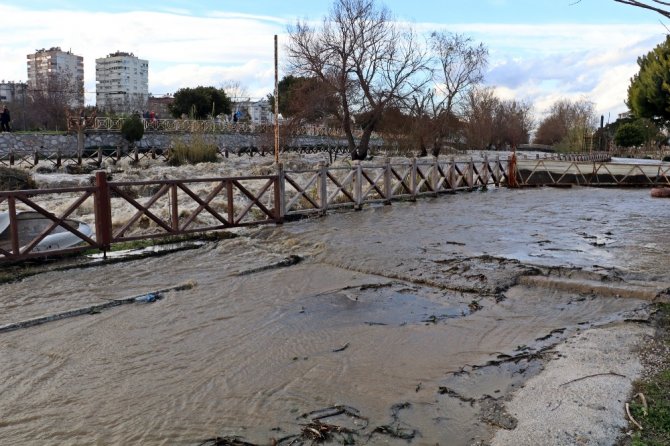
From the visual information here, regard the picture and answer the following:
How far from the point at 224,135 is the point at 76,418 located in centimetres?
3921

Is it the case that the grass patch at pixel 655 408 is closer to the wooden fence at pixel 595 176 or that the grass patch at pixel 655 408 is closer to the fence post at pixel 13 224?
the fence post at pixel 13 224

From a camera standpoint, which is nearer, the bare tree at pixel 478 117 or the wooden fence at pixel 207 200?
the wooden fence at pixel 207 200

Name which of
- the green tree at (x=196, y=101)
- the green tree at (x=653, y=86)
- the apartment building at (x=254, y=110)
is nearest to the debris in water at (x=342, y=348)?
the green tree at (x=653, y=86)

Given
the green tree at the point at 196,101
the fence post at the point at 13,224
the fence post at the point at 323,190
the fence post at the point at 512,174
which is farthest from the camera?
the green tree at the point at 196,101

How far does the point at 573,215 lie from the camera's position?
14.1m

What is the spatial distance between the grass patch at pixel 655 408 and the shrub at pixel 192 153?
25556 mm

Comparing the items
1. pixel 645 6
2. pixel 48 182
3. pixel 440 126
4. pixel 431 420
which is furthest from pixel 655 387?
pixel 440 126

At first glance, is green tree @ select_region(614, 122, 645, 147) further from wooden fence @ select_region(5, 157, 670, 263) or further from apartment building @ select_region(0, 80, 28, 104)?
apartment building @ select_region(0, 80, 28, 104)

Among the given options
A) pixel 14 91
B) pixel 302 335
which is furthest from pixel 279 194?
pixel 14 91

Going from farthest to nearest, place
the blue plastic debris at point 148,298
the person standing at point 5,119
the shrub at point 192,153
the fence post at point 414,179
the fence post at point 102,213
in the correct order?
the person standing at point 5,119 → the shrub at point 192,153 → the fence post at point 414,179 → the fence post at point 102,213 → the blue plastic debris at point 148,298

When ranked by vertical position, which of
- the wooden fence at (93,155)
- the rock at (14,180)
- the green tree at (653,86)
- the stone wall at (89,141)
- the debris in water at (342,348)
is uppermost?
the green tree at (653,86)

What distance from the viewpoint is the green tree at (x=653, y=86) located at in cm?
2176

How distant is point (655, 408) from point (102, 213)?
25.7ft

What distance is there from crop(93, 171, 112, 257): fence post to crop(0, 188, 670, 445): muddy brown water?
69 cm
